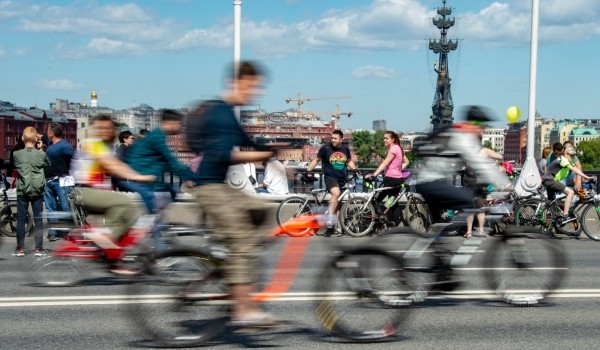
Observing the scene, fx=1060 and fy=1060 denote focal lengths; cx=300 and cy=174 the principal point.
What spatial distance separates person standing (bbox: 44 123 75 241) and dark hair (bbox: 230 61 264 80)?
847cm

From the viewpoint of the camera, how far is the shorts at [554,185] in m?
17.7

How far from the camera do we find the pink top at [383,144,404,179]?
17.6m

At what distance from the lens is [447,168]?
8.45 m

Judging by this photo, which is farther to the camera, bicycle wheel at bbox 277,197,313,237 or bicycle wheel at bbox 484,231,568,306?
bicycle wheel at bbox 277,197,313,237

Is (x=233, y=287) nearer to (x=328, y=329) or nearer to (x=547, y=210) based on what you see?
(x=328, y=329)

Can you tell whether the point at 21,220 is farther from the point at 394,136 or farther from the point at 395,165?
the point at 394,136

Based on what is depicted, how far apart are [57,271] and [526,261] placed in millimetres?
4534

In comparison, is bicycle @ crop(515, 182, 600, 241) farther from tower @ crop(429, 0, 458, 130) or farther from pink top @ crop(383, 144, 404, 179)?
tower @ crop(429, 0, 458, 130)

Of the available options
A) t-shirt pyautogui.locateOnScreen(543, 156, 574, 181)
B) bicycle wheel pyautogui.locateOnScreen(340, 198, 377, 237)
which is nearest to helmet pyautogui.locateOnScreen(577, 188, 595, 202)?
t-shirt pyautogui.locateOnScreen(543, 156, 574, 181)

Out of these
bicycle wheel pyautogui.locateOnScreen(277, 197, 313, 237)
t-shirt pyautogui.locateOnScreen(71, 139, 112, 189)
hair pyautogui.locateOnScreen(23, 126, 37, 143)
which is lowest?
bicycle wheel pyautogui.locateOnScreen(277, 197, 313, 237)

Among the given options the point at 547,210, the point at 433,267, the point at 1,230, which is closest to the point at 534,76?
the point at 547,210

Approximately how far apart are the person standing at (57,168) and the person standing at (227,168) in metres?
8.34

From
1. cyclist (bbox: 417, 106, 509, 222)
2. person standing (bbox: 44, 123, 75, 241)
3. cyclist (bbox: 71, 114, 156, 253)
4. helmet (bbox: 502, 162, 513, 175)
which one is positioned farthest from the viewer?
helmet (bbox: 502, 162, 513, 175)

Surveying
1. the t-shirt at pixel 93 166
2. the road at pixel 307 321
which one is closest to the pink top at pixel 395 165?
the road at pixel 307 321
